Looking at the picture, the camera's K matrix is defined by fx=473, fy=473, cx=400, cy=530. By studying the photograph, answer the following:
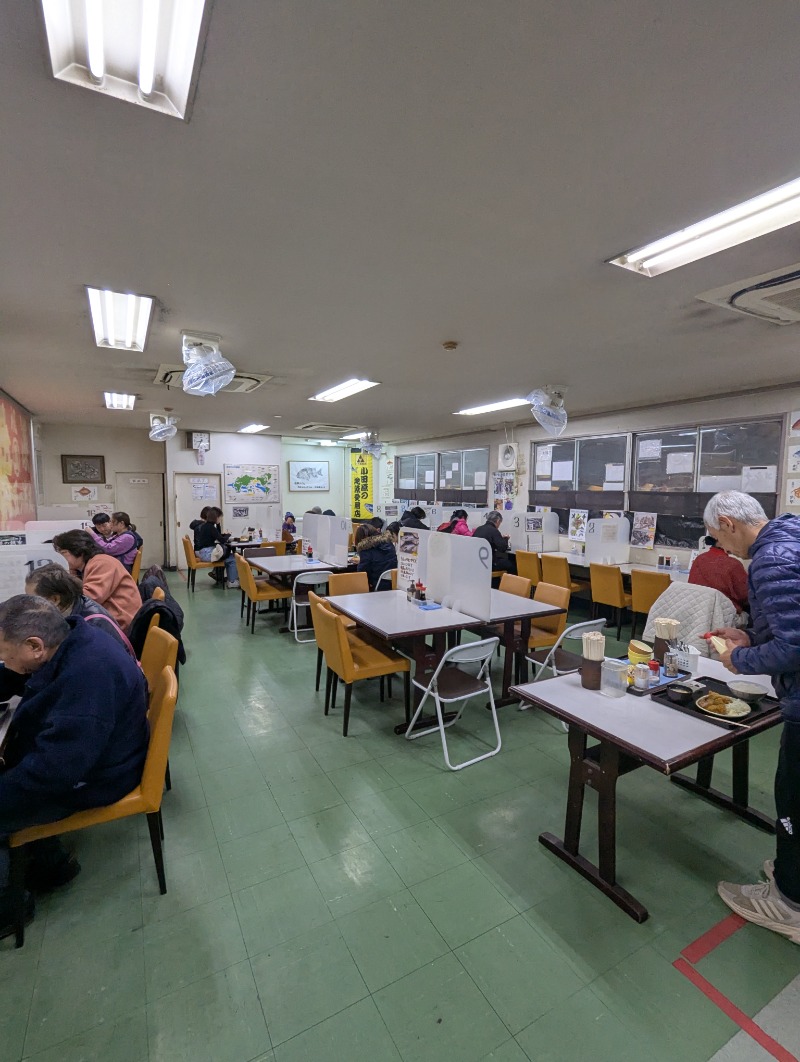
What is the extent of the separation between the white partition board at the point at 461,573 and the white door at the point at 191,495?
6.29 meters

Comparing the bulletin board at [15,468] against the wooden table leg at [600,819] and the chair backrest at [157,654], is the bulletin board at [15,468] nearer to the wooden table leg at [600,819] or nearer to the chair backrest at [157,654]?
the chair backrest at [157,654]

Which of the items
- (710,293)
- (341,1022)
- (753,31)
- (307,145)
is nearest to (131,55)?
(307,145)

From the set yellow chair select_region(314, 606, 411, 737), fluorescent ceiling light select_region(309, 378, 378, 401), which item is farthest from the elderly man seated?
fluorescent ceiling light select_region(309, 378, 378, 401)

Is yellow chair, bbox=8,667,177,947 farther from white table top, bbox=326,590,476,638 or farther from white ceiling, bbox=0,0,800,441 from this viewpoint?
white ceiling, bbox=0,0,800,441

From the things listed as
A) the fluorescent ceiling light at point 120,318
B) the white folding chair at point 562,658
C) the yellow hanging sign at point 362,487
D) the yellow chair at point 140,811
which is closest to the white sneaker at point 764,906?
the white folding chair at point 562,658

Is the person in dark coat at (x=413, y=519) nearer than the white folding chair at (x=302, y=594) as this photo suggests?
No

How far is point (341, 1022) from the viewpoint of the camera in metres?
1.37

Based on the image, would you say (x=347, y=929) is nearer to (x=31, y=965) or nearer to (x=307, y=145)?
(x=31, y=965)

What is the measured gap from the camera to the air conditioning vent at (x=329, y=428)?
739 centimetres

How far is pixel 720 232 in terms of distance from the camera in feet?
6.01

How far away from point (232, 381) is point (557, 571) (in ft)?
13.2

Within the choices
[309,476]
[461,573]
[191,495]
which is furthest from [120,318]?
[309,476]

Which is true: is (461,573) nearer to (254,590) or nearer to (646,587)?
(646,587)

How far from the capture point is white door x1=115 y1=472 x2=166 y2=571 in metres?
8.64
